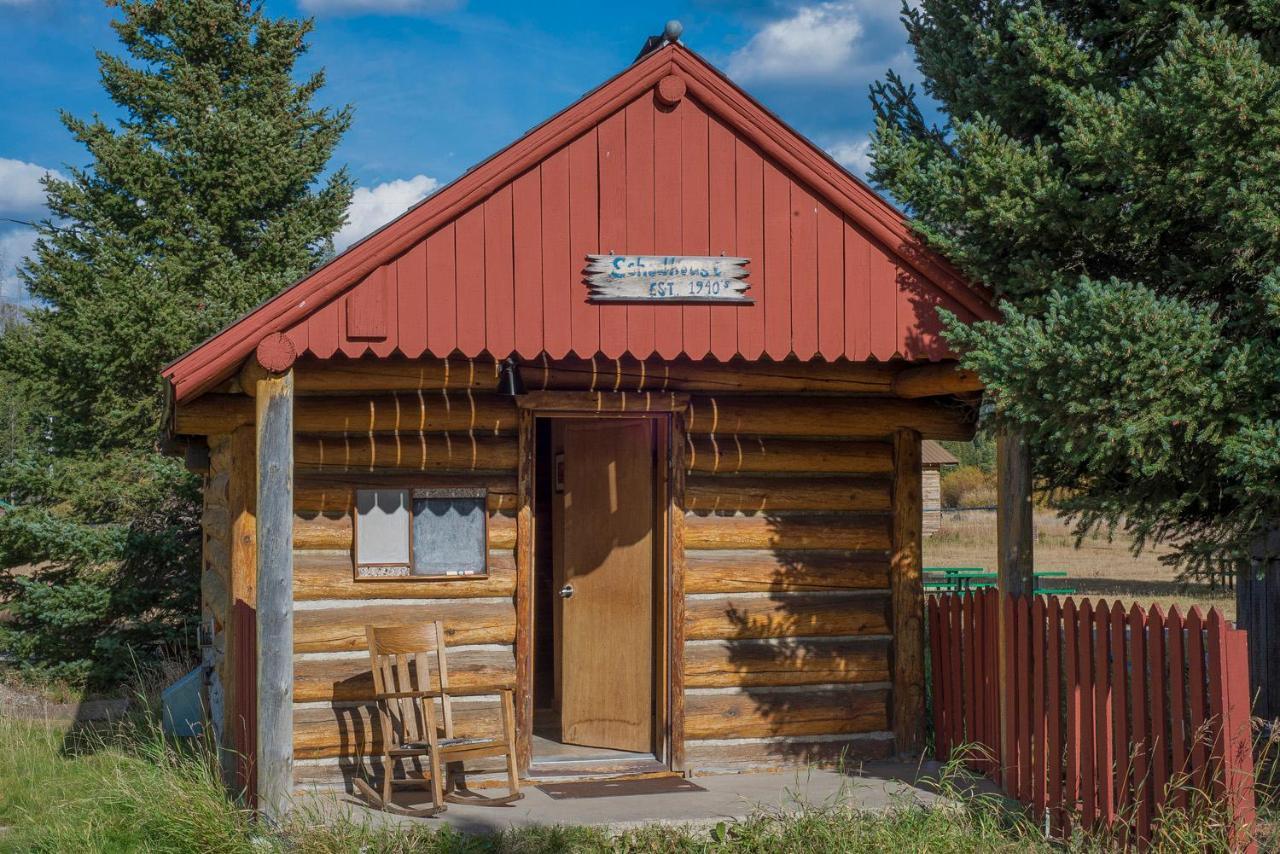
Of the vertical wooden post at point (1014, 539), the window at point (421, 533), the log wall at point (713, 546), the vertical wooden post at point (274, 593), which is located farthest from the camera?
the window at point (421, 533)

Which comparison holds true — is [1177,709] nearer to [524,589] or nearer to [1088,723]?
[1088,723]

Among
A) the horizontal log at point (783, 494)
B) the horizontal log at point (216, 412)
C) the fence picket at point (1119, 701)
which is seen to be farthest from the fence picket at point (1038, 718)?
the horizontal log at point (216, 412)

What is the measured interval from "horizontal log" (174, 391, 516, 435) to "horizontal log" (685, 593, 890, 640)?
1932mm

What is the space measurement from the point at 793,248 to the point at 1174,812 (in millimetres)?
3945

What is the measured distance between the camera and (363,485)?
866cm

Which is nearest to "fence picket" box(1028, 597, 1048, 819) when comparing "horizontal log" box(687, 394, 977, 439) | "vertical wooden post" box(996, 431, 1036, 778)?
"vertical wooden post" box(996, 431, 1036, 778)

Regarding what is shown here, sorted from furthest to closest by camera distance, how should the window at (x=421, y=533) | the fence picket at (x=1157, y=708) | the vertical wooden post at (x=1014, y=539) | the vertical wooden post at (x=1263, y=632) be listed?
the vertical wooden post at (x=1263, y=632)
the window at (x=421, y=533)
the vertical wooden post at (x=1014, y=539)
the fence picket at (x=1157, y=708)

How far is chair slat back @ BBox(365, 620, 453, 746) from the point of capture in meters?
8.10

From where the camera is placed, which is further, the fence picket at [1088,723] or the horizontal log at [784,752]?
the horizontal log at [784,752]

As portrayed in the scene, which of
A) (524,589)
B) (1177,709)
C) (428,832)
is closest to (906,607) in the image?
(524,589)

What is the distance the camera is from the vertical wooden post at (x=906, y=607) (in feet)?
30.5

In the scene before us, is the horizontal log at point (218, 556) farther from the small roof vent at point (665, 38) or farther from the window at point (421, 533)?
the small roof vent at point (665, 38)

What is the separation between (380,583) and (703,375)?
2656 millimetres

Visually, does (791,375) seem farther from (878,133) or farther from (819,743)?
(819,743)
